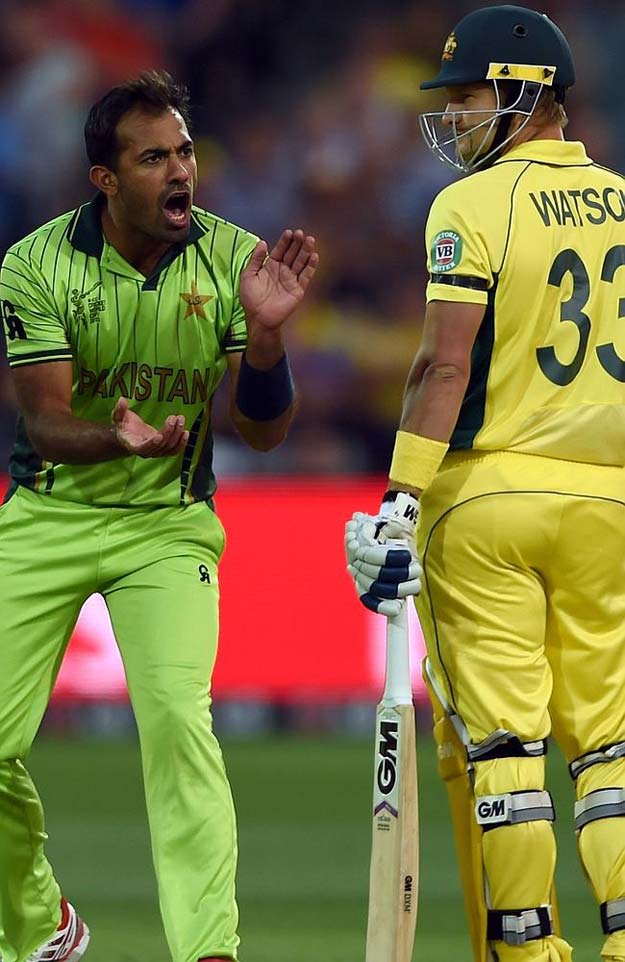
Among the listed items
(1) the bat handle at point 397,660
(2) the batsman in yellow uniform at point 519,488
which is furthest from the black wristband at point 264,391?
(1) the bat handle at point 397,660

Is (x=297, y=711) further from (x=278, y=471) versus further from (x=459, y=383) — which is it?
(x=459, y=383)

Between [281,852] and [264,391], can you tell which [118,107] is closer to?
[264,391]

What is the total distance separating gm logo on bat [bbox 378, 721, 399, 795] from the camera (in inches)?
157

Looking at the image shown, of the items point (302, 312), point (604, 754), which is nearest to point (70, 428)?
point (604, 754)

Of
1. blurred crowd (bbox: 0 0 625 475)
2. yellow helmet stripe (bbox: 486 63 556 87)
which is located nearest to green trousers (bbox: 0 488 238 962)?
yellow helmet stripe (bbox: 486 63 556 87)

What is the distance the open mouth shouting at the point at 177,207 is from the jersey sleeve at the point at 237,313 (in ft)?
0.54

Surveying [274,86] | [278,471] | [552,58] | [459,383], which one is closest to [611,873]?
[459,383]

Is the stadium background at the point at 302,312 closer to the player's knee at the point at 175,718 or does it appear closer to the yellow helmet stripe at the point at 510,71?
the player's knee at the point at 175,718

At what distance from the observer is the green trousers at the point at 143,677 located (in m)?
4.16

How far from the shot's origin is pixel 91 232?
4508 millimetres

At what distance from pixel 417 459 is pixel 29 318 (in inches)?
40.2

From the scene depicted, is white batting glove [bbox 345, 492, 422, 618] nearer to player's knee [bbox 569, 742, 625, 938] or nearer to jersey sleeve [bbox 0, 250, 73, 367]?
player's knee [bbox 569, 742, 625, 938]

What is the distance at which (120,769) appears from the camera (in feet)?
29.6

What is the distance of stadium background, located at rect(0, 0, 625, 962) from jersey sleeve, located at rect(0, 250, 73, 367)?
3.06 metres
